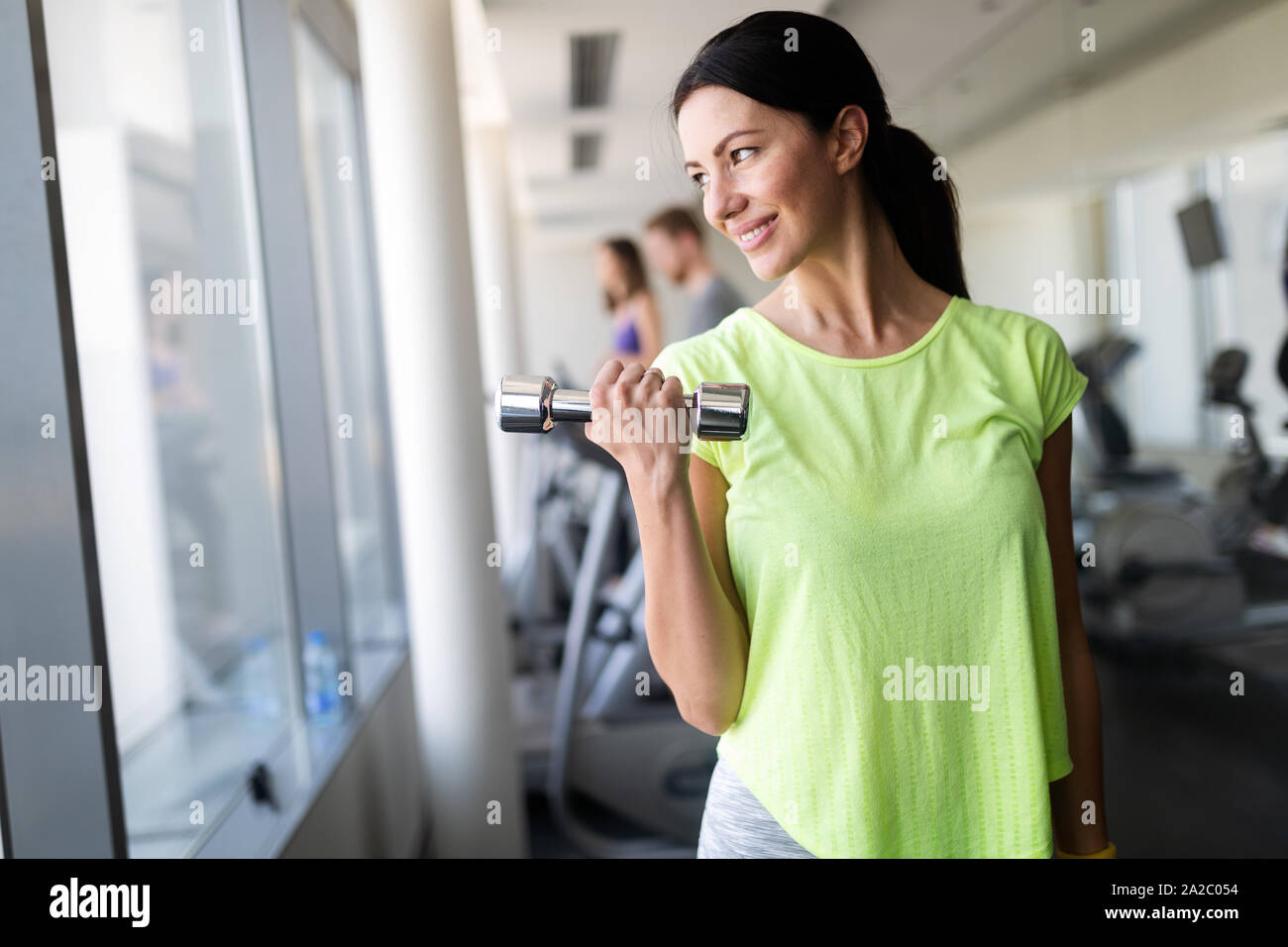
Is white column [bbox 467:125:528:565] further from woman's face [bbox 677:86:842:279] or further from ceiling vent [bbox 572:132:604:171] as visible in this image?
woman's face [bbox 677:86:842:279]

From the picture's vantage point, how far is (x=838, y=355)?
2.88 feet

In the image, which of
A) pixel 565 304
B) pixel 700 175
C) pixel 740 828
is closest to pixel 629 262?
pixel 700 175

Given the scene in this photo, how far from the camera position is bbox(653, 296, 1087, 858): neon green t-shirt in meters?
0.84

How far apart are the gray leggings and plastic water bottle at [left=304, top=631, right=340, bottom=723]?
175 centimetres

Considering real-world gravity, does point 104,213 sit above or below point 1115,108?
below

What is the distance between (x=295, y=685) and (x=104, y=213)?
1203 millimetres

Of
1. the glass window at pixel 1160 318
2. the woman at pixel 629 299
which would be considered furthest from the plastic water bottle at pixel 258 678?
the glass window at pixel 1160 318

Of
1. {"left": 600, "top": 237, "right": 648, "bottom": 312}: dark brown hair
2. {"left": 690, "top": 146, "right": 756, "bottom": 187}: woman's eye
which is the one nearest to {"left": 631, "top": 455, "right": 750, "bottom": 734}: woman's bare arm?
{"left": 690, "top": 146, "right": 756, "bottom": 187}: woman's eye

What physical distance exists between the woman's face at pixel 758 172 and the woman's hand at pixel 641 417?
0.16m

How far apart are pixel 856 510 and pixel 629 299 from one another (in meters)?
2.49

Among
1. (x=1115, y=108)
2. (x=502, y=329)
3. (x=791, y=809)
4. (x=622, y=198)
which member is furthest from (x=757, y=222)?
(x=622, y=198)

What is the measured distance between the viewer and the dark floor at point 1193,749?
2.13 meters

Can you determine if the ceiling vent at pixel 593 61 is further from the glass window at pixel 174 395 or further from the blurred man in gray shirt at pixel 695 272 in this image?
the glass window at pixel 174 395
